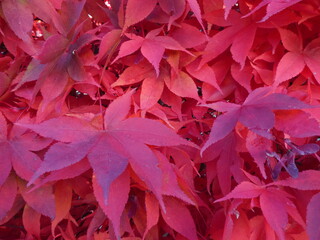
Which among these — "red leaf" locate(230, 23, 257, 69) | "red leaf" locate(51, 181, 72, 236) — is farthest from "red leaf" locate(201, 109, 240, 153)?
"red leaf" locate(51, 181, 72, 236)

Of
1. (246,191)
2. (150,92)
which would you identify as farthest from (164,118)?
(246,191)

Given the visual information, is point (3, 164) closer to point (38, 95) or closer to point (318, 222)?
point (38, 95)

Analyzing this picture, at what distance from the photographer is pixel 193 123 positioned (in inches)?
23.7

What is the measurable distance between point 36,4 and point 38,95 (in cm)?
14

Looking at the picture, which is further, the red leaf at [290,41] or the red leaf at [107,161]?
the red leaf at [290,41]

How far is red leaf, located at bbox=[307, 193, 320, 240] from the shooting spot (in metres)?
0.43

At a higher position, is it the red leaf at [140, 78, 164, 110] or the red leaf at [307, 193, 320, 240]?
the red leaf at [140, 78, 164, 110]

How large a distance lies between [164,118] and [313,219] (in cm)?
23

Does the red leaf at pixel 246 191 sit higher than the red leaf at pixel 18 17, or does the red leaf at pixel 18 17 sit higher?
the red leaf at pixel 18 17

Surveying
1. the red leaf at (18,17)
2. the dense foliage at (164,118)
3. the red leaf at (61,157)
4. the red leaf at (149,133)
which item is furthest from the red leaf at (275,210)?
the red leaf at (18,17)

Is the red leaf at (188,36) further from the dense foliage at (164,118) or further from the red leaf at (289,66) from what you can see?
the red leaf at (289,66)

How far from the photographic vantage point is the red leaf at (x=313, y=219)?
0.43 metres

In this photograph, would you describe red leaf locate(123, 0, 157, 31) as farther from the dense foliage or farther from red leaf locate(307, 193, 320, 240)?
red leaf locate(307, 193, 320, 240)

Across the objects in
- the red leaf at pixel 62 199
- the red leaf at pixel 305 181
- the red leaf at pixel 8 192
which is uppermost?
the red leaf at pixel 8 192
